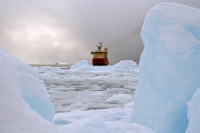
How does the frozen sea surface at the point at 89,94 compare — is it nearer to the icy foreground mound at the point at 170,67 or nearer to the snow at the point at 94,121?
the snow at the point at 94,121

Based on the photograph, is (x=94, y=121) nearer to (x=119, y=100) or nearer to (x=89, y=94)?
(x=119, y=100)

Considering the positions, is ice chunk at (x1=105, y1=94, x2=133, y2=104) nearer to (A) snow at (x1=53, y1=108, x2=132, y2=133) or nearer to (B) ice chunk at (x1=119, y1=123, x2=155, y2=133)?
(A) snow at (x1=53, y1=108, x2=132, y2=133)

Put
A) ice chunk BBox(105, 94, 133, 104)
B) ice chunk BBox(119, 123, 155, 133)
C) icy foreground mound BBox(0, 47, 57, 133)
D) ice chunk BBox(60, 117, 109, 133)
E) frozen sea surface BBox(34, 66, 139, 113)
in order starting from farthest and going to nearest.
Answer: ice chunk BBox(105, 94, 133, 104) → frozen sea surface BBox(34, 66, 139, 113) → ice chunk BBox(60, 117, 109, 133) → ice chunk BBox(119, 123, 155, 133) → icy foreground mound BBox(0, 47, 57, 133)

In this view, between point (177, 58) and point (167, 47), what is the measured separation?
19cm

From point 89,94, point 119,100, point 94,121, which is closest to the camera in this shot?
point 94,121

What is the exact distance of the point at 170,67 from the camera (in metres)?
1.91

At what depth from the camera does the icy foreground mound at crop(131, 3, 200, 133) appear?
5.79ft

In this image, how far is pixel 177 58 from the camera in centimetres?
190

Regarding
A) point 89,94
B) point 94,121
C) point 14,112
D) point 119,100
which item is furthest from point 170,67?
point 89,94

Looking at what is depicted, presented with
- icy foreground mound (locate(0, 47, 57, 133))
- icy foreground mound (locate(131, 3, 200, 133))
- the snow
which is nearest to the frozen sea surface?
A: the snow

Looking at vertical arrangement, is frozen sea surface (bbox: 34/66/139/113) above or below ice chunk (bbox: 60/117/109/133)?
below

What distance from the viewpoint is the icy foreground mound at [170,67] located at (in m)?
1.77

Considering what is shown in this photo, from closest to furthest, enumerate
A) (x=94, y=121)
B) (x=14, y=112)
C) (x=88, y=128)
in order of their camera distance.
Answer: (x=14, y=112), (x=88, y=128), (x=94, y=121)

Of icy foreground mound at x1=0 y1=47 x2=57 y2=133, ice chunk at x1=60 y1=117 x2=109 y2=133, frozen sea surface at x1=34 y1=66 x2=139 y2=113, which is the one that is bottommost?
frozen sea surface at x1=34 y1=66 x2=139 y2=113
